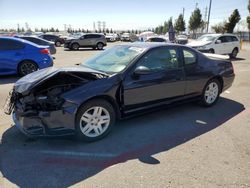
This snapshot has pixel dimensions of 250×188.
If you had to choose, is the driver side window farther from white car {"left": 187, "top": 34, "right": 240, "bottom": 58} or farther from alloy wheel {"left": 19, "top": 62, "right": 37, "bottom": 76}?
white car {"left": 187, "top": 34, "right": 240, "bottom": 58}

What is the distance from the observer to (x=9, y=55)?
958 cm

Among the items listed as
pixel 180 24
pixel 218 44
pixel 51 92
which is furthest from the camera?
pixel 180 24

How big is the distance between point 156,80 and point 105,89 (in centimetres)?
115

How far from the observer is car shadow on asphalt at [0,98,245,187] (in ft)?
10.9

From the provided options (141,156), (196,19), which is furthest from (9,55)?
(196,19)

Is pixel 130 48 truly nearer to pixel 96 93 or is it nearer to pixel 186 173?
pixel 96 93

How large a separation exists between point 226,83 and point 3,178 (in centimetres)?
531

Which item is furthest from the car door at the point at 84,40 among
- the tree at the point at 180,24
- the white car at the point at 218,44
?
the tree at the point at 180,24

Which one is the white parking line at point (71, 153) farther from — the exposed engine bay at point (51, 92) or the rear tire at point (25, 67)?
the rear tire at point (25, 67)

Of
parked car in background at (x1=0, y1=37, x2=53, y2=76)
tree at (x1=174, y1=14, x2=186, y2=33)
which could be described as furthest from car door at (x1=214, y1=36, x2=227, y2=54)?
tree at (x1=174, y1=14, x2=186, y2=33)

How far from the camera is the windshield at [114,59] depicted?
4.72 meters

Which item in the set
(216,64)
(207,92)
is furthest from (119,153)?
(216,64)

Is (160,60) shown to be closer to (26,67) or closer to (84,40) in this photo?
(26,67)

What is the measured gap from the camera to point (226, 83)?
657cm
